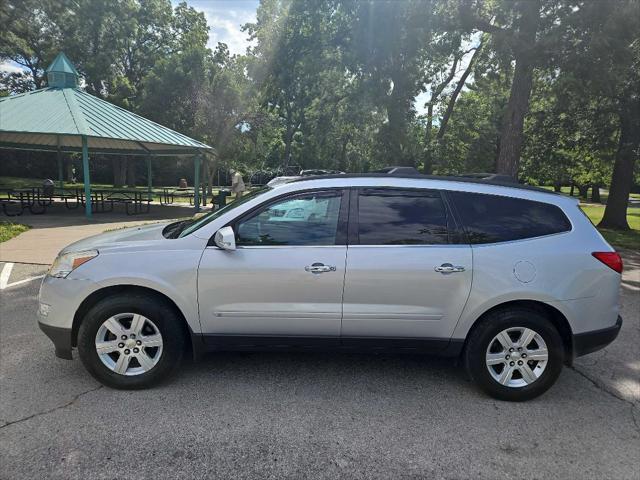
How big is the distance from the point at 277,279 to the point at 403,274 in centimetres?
96

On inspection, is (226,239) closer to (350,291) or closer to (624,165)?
(350,291)

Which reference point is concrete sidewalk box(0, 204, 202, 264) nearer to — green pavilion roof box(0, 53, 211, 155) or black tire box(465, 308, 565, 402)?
green pavilion roof box(0, 53, 211, 155)

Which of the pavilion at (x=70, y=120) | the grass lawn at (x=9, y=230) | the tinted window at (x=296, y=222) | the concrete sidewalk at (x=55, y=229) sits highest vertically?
the pavilion at (x=70, y=120)

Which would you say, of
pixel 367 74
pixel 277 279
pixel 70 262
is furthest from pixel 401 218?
pixel 367 74

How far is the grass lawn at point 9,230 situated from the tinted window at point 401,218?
9.41 m

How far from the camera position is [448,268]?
10.4 feet

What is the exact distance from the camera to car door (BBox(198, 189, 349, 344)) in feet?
10.4

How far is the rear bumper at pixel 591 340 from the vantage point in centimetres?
325

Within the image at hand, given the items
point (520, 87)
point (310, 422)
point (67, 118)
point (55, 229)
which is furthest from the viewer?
point (67, 118)

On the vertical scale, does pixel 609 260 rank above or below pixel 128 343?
above

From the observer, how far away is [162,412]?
9.73ft

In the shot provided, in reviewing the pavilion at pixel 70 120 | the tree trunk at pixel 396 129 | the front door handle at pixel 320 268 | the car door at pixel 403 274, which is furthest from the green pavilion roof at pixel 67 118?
the car door at pixel 403 274

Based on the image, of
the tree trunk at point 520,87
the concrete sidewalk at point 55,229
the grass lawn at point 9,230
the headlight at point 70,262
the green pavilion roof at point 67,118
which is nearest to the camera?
the headlight at point 70,262

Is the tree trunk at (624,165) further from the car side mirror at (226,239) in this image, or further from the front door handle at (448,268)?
the car side mirror at (226,239)
